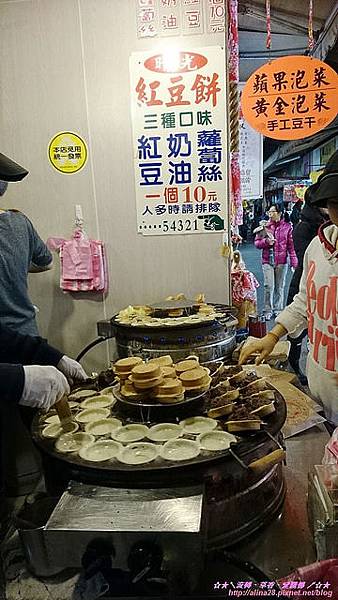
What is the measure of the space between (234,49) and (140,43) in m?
0.62

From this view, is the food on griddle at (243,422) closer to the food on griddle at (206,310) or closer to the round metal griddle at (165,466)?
the round metal griddle at (165,466)

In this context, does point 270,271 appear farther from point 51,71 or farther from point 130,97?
point 51,71

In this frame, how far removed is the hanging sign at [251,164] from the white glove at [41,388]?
114 inches

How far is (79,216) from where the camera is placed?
10.8 feet

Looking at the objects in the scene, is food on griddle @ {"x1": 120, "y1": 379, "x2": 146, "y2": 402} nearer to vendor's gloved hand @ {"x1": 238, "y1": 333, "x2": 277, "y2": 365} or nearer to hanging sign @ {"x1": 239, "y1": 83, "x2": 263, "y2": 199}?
vendor's gloved hand @ {"x1": 238, "y1": 333, "x2": 277, "y2": 365}

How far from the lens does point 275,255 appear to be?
4430 mm

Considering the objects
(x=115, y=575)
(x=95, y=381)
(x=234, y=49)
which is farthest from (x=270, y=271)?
(x=115, y=575)

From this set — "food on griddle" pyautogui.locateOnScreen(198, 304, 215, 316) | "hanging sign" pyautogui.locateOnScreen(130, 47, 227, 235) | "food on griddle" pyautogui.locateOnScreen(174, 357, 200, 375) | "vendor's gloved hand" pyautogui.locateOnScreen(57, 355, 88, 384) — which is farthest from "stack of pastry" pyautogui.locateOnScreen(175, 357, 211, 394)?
"hanging sign" pyautogui.locateOnScreen(130, 47, 227, 235)

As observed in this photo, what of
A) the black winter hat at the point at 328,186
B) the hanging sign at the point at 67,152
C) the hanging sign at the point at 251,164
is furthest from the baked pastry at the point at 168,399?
the hanging sign at the point at 251,164

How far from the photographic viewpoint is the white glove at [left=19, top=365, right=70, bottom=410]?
1.54 m

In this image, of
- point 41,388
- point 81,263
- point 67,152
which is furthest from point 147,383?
point 67,152

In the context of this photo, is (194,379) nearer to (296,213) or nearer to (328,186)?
(328,186)

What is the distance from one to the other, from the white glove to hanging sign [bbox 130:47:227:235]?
182 centimetres

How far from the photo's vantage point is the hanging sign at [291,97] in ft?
9.70
